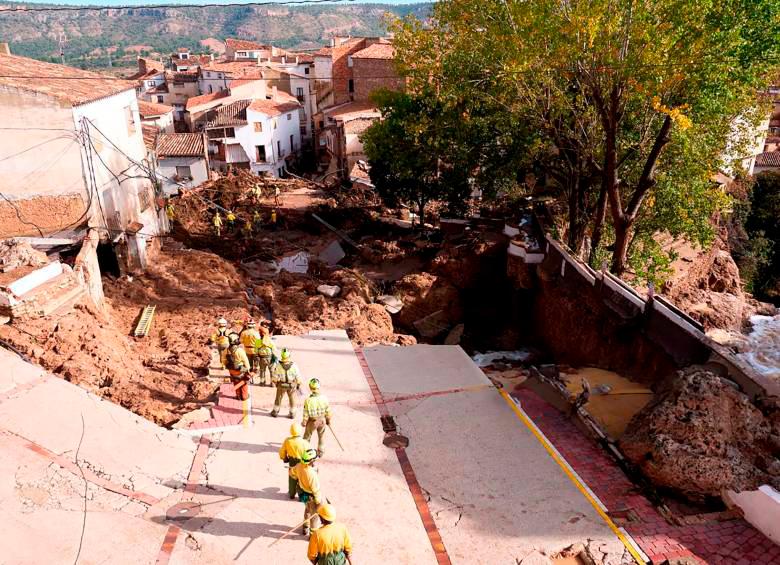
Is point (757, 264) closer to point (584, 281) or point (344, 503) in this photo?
point (584, 281)

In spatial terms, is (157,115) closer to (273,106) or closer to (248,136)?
(248,136)

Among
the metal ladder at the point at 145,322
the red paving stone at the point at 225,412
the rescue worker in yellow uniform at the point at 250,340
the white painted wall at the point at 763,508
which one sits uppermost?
the rescue worker in yellow uniform at the point at 250,340

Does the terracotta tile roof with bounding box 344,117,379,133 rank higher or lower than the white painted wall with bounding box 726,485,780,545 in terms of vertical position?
higher

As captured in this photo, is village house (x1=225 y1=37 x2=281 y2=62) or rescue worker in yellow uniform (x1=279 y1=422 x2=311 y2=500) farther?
village house (x1=225 y1=37 x2=281 y2=62)

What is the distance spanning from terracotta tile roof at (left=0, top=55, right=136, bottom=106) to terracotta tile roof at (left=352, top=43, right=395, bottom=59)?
1088 inches

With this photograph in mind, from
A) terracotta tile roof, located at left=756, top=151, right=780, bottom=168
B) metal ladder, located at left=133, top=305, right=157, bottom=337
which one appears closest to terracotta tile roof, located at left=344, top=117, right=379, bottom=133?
terracotta tile roof, located at left=756, top=151, right=780, bottom=168

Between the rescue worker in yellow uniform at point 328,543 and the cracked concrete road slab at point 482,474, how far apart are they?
2086mm

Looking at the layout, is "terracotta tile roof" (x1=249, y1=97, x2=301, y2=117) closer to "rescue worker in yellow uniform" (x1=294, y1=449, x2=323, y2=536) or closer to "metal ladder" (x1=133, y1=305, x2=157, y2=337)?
"metal ladder" (x1=133, y1=305, x2=157, y2=337)

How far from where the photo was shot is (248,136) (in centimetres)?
4169

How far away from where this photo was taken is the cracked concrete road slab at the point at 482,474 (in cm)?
800

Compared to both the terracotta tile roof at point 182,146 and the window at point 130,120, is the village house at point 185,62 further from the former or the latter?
the window at point 130,120

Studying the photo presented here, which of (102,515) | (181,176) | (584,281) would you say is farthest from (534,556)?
(181,176)

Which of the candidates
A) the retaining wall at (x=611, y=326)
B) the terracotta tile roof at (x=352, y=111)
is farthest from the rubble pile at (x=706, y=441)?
the terracotta tile roof at (x=352, y=111)

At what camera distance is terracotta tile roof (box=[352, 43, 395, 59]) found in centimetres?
4466
